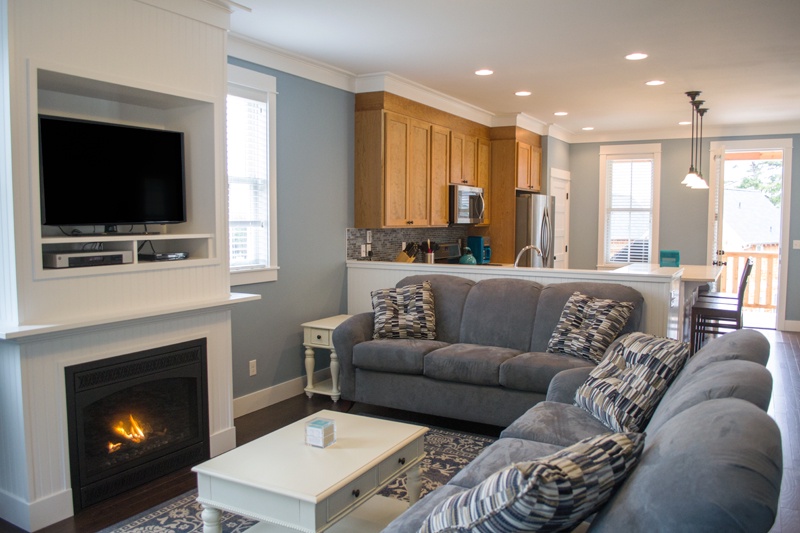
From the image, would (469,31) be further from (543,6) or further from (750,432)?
(750,432)

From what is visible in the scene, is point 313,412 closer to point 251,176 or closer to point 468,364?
point 468,364

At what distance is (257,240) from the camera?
4629 mm

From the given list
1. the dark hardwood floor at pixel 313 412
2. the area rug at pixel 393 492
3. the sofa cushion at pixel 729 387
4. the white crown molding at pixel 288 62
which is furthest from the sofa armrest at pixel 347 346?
the sofa cushion at pixel 729 387

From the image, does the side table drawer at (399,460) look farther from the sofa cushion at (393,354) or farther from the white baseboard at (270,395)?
the white baseboard at (270,395)

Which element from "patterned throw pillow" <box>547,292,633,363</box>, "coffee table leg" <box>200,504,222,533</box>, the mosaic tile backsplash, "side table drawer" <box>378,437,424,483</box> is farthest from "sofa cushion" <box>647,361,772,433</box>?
the mosaic tile backsplash

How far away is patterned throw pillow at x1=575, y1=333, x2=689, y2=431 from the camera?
267 centimetres

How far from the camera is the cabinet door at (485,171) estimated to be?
7.28 meters

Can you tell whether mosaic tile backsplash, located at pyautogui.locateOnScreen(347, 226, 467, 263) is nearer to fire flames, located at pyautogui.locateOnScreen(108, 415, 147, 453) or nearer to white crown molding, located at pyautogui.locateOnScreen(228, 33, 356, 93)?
white crown molding, located at pyautogui.locateOnScreen(228, 33, 356, 93)

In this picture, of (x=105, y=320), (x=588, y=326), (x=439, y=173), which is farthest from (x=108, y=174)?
(x=439, y=173)

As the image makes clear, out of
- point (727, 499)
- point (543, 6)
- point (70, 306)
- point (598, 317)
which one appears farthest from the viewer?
point (598, 317)

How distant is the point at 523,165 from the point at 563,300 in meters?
3.62

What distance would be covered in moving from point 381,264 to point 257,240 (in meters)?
1.20

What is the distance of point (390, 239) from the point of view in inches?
241

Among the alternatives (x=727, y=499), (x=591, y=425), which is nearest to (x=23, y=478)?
(x=591, y=425)
